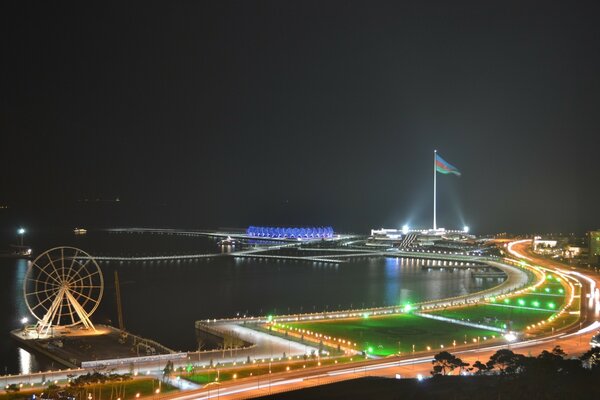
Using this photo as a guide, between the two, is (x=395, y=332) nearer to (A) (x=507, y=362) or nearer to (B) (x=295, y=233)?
(A) (x=507, y=362)

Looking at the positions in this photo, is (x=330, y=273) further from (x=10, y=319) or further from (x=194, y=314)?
(x=10, y=319)

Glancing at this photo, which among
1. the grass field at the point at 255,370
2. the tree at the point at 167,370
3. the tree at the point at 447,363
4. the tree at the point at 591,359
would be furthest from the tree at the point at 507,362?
the tree at the point at 167,370

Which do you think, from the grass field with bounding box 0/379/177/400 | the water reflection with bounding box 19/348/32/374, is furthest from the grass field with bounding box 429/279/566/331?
the water reflection with bounding box 19/348/32/374

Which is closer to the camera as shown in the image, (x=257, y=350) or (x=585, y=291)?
(x=257, y=350)

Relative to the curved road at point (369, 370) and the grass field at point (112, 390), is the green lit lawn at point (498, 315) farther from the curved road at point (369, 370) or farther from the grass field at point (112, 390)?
the grass field at point (112, 390)

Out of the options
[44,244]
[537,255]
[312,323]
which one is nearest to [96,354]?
[312,323]

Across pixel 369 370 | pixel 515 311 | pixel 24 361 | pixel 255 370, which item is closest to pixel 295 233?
pixel 515 311
